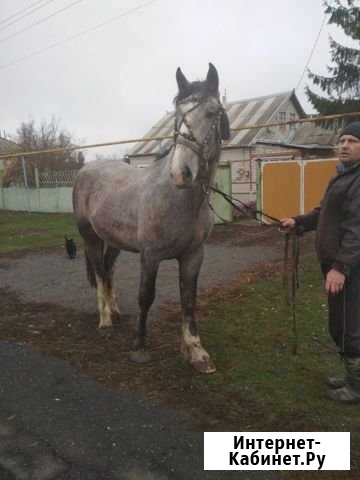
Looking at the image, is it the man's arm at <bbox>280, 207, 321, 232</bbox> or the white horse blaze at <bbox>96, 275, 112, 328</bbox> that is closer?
the man's arm at <bbox>280, 207, 321, 232</bbox>

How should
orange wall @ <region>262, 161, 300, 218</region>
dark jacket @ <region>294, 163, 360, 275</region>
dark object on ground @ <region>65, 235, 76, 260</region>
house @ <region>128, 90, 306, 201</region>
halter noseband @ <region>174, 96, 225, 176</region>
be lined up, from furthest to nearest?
house @ <region>128, 90, 306, 201</region> < orange wall @ <region>262, 161, 300, 218</region> < dark object on ground @ <region>65, 235, 76, 260</region> < halter noseband @ <region>174, 96, 225, 176</region> < dark jacket @ <region>294, 163, 360, 275</region>

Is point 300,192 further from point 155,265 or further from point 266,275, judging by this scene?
point 155,265

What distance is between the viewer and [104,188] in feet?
15.4

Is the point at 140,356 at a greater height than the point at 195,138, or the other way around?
the point at 195,138

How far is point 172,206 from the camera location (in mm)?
3531

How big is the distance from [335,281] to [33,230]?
14.2 m

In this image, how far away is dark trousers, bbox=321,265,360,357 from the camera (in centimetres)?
307

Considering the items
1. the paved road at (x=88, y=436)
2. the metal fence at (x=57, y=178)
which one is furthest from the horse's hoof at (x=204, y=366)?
the metal fence at (x=57, y=178)

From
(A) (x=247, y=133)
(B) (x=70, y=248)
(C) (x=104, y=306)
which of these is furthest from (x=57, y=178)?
(C) (x=104, y=306)

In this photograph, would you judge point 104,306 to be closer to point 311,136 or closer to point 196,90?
point 196,90

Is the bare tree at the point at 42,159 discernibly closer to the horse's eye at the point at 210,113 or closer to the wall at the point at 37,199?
the wall at the point at 37,199

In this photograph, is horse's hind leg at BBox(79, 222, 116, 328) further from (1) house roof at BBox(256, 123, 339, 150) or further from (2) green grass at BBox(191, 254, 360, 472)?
(1) house roof at BBox(256, 123, 339, 150)

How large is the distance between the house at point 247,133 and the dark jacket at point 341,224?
52.5ft

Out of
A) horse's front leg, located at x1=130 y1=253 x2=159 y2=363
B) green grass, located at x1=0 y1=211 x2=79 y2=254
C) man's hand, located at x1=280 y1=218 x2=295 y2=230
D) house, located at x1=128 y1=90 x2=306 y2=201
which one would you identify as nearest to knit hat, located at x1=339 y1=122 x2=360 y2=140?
man's hand, located at x1=280 y1=218 x2=295 y2=230
